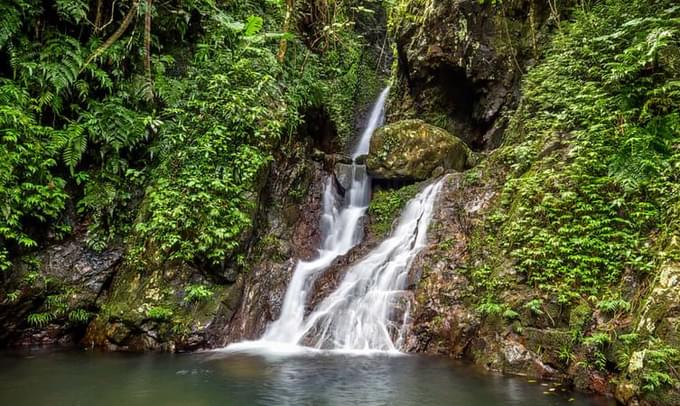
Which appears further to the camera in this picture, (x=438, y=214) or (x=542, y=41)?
(x=542, y=41)

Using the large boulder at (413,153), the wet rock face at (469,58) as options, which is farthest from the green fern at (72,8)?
the wet rock face at (469,58)

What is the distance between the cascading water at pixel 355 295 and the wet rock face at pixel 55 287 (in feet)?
8.34

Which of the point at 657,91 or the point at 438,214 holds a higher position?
the point at 657,91

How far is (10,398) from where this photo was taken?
4.94m

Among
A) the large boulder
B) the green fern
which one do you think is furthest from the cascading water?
the green fern

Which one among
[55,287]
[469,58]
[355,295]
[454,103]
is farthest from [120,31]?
[454,103]

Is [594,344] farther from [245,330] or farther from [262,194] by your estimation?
[262,194]

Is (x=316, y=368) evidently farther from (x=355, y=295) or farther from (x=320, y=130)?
(x=320, y=130)

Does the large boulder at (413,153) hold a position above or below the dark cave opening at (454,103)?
below

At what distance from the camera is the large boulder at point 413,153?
10508 mm

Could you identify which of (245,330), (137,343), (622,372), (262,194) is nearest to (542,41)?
(262,194)

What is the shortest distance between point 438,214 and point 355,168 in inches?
122

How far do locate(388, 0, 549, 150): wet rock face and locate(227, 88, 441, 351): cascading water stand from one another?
368 centimetres

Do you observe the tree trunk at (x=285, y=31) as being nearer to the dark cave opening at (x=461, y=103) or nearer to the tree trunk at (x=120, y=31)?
the tree trunk at (x=120, y=31)
